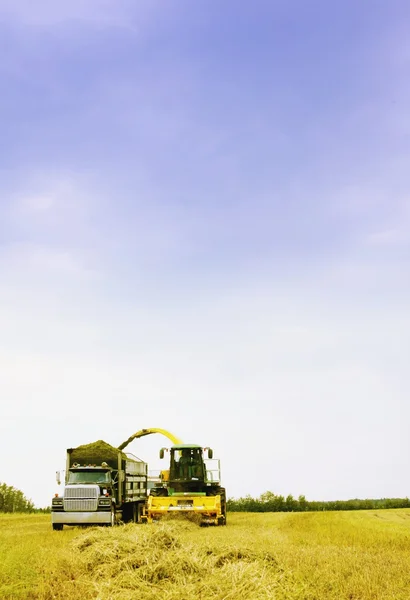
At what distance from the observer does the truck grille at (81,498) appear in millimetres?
22969

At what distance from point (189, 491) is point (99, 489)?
3771 millimetres

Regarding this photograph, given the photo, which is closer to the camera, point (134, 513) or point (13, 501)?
point (134, 513)

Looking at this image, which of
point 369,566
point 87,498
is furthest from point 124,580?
point 87,498

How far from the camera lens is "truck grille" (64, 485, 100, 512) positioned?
22969 mm

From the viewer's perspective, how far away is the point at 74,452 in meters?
26.1

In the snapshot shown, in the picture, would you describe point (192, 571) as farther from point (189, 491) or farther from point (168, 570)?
point (189, 491)

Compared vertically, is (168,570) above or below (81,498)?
below

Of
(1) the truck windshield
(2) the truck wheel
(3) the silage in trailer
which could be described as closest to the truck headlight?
(1) the truck windshield

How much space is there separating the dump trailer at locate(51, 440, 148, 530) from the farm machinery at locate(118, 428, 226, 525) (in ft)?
3.52

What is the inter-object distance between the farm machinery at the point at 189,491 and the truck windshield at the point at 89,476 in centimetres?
178

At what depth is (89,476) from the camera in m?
24.4

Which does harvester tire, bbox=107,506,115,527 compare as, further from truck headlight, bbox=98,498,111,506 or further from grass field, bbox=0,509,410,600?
grass field, bbox=0,509,410,600

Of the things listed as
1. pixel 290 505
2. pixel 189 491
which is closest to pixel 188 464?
pixel 189 491

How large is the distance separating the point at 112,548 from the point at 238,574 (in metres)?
3.04
